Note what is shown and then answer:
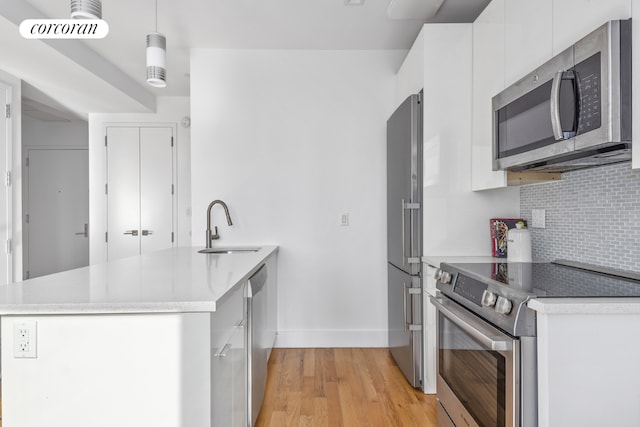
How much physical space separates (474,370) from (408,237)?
1.20 m

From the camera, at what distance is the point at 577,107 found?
1.37m

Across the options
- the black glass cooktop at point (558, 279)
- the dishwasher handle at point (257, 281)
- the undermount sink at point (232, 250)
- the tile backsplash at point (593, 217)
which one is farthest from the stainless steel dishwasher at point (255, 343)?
the tile backsplash at point (593, 217)

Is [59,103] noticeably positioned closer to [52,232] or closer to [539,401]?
[52,232]

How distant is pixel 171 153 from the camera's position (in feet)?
16.3

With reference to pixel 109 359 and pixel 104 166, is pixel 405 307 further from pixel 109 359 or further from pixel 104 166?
pixel 104 166

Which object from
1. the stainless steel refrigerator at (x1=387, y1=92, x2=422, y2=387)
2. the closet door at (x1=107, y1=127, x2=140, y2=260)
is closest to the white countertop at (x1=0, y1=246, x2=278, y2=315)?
the stainless steel refrigerator at (x1=387, y1=92, x2=422, y2=387)

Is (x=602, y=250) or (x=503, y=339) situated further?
(x=602, y=250)

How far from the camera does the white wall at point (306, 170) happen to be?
11.3 feet

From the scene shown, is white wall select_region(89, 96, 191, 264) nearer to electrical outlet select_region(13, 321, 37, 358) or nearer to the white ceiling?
the white ceiling

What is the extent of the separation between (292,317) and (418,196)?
1.58m

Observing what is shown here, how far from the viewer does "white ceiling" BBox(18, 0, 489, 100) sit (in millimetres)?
2736

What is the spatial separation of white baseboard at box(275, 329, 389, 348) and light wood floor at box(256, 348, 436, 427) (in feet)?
0.43

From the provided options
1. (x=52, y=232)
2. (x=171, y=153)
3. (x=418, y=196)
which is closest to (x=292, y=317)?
(x=418, y=196)

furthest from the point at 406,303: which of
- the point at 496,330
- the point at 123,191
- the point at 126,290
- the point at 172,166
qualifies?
the point at 123,191
